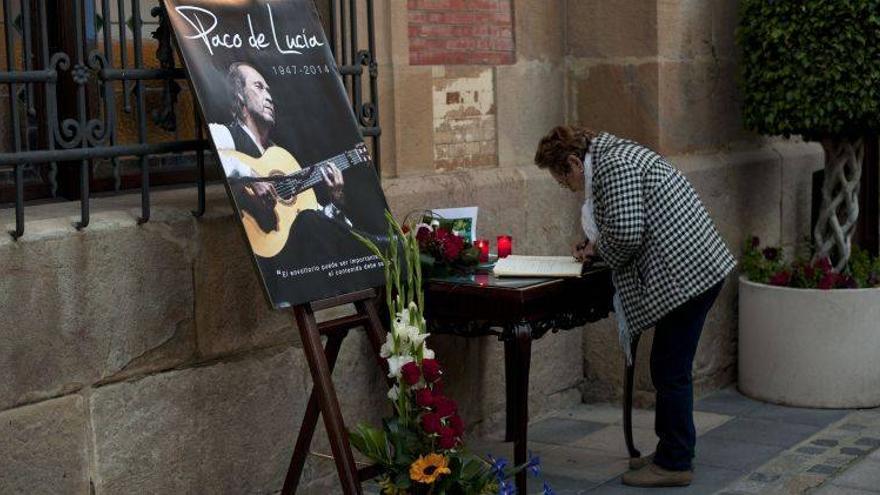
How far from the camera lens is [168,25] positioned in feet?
15.2

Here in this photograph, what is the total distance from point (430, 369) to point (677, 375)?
5.20 feet

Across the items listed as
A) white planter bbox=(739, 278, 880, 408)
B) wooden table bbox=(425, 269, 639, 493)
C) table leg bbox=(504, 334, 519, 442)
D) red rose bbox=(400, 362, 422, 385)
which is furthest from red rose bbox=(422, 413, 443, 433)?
white planter bbox=(739, 278, 880, 408)

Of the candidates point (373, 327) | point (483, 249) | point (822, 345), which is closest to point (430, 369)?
point (373, 327)

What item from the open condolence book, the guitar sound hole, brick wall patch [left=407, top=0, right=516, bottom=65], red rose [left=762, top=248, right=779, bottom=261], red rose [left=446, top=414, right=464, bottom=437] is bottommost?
red rose [left=446, top=414, right=464, bottom=437]

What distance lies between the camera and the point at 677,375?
5730 mm

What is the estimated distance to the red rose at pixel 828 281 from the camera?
23.3 ft

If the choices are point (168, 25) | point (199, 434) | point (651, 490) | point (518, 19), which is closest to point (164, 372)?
point (199, 434)

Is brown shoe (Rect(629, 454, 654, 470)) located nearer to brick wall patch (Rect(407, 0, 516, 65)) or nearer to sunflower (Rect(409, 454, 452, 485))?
sunflower (Rect(409, 454, 452, 485))

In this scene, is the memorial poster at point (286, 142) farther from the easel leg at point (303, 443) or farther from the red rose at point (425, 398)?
the red rose at point (425, 398)

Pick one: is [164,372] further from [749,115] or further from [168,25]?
[749,115]

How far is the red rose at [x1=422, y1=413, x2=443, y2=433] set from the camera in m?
4.42

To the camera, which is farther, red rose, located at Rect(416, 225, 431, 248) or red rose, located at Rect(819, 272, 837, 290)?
red rose, located at Rect(819, 272, 837, 290)

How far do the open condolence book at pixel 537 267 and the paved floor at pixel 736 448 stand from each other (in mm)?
928

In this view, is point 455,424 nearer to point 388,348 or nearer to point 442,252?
point 388,348
